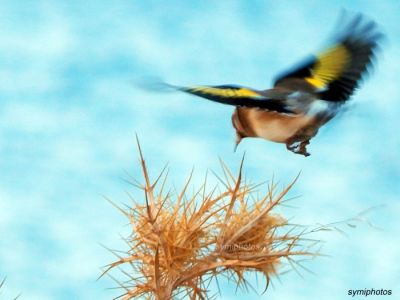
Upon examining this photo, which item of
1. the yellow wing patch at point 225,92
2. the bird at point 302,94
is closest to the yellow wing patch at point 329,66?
the bird at point 302,94

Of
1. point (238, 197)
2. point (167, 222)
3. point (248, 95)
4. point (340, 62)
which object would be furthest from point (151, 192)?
point (340, 62)

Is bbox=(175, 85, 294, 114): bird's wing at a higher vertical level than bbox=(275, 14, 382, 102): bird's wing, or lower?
lower

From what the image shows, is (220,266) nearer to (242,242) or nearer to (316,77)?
(242,242)

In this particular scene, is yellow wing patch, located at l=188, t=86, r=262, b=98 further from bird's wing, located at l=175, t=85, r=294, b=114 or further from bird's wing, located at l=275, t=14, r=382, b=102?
bird's wing, located at l=275, t=14, r=382, b=102

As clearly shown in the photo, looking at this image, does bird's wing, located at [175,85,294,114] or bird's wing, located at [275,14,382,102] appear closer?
bird's wing, located at [175,85,294,114]

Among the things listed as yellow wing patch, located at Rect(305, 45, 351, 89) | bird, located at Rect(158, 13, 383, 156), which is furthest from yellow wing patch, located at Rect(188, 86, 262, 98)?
yellow wing patch, located at Rect(305, 45, 351, 89)

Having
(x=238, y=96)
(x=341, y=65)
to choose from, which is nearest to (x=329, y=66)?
(x=341, y=65)
